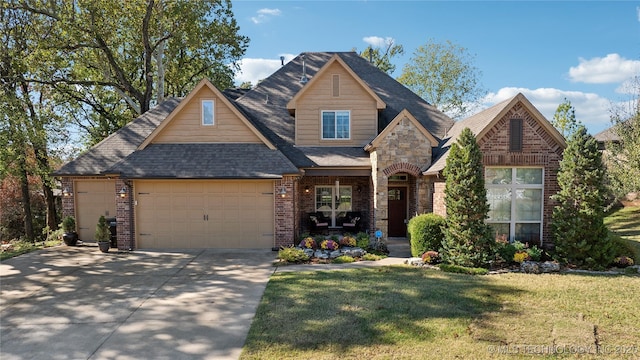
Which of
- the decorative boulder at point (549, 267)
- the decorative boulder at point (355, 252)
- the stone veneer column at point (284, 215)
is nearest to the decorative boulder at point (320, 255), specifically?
the decorative boulder at point (355, 252)

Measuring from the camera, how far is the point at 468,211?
9258 mm

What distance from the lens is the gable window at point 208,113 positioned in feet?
42.0

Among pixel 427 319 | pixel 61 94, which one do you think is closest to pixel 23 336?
pixel 427 319

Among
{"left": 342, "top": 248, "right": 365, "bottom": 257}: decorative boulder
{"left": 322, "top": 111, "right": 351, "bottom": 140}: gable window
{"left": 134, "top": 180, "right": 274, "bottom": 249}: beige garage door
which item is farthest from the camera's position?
{"left": 322, "top": 111, "right": 351, "bottom": 140}: gable window

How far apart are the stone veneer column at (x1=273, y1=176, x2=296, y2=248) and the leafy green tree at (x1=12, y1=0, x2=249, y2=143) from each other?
496 inches

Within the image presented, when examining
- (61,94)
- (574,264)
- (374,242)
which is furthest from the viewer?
(61,94)

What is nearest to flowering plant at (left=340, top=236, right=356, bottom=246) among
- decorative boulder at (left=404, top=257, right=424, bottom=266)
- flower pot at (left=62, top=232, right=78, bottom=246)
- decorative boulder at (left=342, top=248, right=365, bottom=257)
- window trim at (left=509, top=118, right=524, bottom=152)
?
decorative boulder at (left=342, top=248, right=365, bottom=257)

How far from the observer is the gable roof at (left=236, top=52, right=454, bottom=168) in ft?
47.2

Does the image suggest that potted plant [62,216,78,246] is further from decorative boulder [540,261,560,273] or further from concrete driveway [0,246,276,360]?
decorative boulder [540,261,560,273]

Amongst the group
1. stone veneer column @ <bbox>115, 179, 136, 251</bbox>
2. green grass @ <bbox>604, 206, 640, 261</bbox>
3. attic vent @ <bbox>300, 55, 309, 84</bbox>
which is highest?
attic vent @ <bbox>300, 55, 309, 84</bbox>

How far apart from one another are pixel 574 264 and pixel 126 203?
14.0m

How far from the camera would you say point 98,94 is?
2295 centimetres

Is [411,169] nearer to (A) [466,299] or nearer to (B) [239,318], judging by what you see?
(A) [466,299]

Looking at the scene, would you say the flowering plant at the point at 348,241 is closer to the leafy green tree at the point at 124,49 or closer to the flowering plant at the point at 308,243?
the flowering plant at the point at 308,243
